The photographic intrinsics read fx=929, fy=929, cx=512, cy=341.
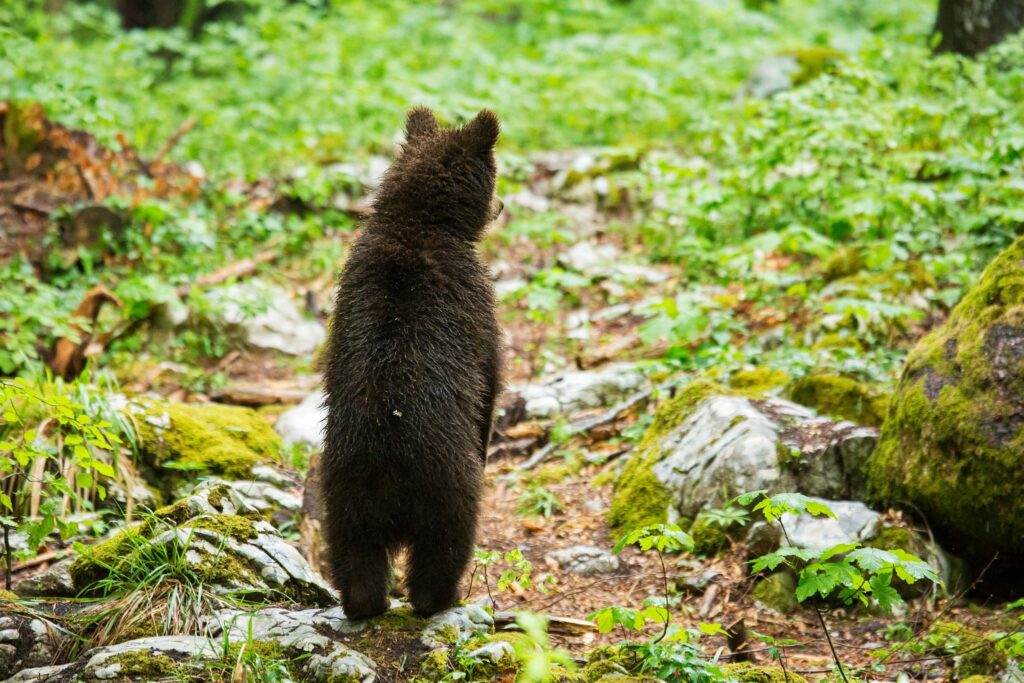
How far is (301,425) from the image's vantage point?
6.88 meters

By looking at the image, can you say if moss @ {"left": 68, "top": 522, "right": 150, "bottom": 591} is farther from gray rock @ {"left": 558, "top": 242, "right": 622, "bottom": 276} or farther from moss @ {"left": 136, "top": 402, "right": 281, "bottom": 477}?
gray rock @ {"left": 558, "top": 242, "right": 622, "bottom": 276}

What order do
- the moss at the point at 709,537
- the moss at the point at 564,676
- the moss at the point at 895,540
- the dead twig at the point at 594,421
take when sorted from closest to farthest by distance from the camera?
the moss at the point at 564,676 < the moss at the point at 895,540 < the moss at the point at 709,537 < the dead twig at the point at 594,421

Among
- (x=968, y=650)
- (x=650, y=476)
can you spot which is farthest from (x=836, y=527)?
(x=650, y=476)

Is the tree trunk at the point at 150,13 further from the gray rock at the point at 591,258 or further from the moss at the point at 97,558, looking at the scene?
the moss at the point at 97,558

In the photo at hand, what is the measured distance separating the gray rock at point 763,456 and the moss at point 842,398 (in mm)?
218

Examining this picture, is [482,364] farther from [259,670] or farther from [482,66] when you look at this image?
[482,66]

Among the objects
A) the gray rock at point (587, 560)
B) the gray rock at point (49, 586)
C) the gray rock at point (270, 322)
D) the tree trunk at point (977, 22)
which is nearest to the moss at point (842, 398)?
the gray rock at point (587, 560)

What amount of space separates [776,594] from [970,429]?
131 centimetres

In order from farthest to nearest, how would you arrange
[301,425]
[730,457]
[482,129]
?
[301,425] → [730,457] → [482,129]

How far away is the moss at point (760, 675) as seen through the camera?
3.67 metres

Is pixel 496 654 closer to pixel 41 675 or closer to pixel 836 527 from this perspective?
pixel 41 675

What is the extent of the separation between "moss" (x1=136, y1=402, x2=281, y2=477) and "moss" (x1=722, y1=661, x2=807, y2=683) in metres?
3.46

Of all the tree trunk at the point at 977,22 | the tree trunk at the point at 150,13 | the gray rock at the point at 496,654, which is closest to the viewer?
the gray rock at the point at 496,654

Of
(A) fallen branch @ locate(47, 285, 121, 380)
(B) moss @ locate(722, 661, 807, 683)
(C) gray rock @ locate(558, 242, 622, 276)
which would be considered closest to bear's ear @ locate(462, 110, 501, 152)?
(B) moss @ locate(722, 661, 807, 683)
